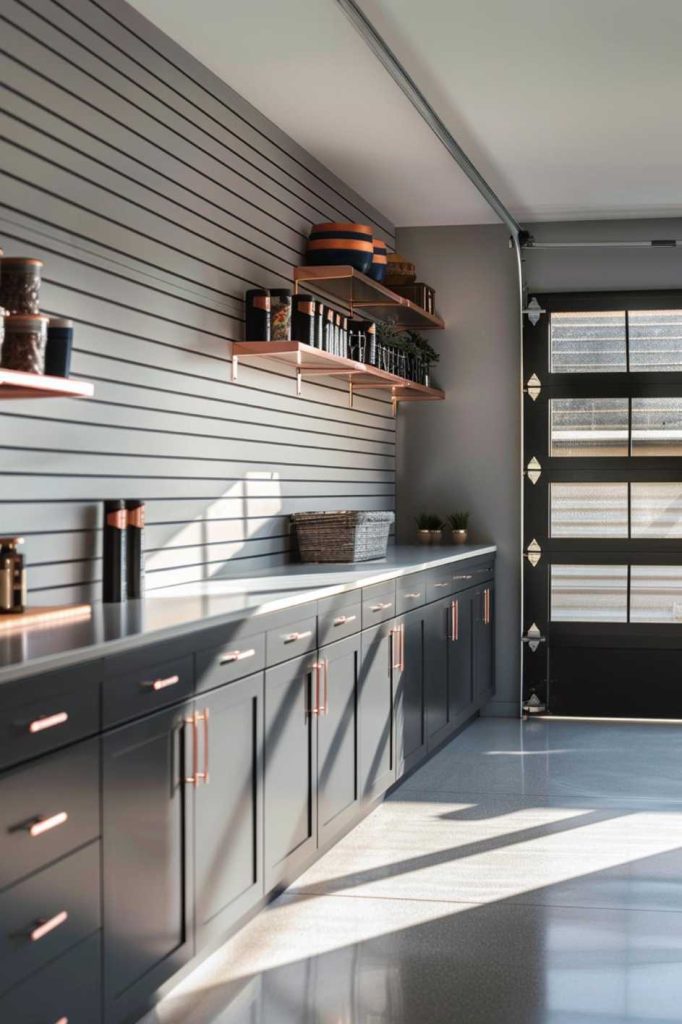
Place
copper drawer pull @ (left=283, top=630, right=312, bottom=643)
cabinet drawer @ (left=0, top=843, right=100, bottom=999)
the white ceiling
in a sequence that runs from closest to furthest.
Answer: cabinet drawer @ (left=0, top=843, right=100, bottom=999)
copper drawer pull @ (left=283, top=630, right=312, bottom=643)
the white ceiling

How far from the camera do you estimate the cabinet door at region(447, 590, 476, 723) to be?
6.66 meters

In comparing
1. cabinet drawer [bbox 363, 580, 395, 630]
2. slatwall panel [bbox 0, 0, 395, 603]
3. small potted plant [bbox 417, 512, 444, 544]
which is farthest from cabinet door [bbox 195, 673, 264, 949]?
small potted plant [bbox 417, 512, 444, 544]

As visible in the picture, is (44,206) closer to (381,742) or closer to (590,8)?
(590,8)

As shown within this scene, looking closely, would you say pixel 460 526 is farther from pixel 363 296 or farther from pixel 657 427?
pixel 363 296

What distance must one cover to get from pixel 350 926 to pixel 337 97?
3338mm

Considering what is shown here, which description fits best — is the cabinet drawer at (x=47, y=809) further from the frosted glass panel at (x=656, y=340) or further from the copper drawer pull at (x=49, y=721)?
the frosted glass panel at (x=656, y=340)

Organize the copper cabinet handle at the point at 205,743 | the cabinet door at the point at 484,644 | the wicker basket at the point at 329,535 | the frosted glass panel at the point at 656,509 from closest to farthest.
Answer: the copper cabinet handle at the point at 205,743 → the wicker basket at the point at 329,535 → the cabinet door at the point at 484,644 → the frosted glass panel at the point at 656,509

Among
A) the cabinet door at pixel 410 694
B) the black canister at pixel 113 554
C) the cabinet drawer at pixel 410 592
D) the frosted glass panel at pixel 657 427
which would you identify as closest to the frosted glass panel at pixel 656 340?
the frosted glass panel at pixel 657 427

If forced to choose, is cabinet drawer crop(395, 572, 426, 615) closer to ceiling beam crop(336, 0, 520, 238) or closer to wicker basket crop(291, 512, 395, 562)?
wicker basket crop(291, 512, 395, 562)

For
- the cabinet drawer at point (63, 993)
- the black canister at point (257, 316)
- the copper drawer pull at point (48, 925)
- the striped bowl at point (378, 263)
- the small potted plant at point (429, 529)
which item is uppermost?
the striped bowl at point (378, 263)

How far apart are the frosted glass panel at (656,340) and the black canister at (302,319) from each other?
3094 millimetres

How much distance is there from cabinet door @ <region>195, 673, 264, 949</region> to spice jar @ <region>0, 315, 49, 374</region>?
3.29 ft

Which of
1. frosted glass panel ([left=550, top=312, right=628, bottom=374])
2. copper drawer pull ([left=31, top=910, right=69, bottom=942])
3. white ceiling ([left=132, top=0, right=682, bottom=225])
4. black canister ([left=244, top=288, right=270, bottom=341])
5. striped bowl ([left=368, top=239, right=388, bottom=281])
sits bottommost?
copper drawer pull ([left=31, top=910, right=69, bottom=942])

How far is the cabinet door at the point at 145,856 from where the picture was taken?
2.84 m
